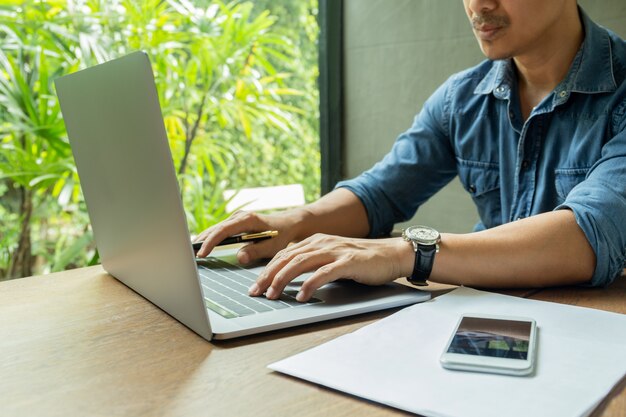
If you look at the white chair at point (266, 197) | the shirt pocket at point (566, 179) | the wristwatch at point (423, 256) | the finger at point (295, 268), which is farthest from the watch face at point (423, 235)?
the white chair at point (266, 197)

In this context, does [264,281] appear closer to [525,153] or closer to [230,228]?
[230,228]

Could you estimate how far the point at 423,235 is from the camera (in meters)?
1.02

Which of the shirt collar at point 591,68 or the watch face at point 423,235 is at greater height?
the shirt collar at point 591,68

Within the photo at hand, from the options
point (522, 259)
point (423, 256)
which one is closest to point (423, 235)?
point (423, 256)

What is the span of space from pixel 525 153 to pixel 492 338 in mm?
752

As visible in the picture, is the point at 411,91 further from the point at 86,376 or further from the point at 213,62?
the point at 86,376

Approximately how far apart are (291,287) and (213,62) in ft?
5.65

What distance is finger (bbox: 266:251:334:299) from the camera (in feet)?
2.98

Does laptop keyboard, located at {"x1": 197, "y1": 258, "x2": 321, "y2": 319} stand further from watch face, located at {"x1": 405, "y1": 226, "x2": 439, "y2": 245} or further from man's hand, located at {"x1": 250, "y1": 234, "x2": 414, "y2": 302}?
watch face, located at {"x1": 405, "y1": 226, "x2": 439, "y2": 245}

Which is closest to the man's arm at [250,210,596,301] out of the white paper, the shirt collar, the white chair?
the white paper

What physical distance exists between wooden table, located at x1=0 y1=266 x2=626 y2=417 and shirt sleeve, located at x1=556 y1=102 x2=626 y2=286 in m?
0.04

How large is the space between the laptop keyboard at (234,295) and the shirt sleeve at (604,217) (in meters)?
0.43

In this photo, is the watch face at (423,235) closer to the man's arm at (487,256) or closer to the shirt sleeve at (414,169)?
the man's arm at (487,256)

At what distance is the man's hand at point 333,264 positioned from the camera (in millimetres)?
908
